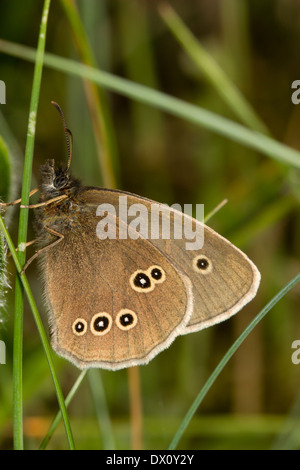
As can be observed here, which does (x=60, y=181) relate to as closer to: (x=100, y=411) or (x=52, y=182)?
(x=52, y=182)

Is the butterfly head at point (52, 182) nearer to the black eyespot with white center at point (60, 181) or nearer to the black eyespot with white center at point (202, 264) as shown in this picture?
the black eyespot with white center at point (60, 181)

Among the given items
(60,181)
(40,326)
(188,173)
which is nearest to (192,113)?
(60,181)

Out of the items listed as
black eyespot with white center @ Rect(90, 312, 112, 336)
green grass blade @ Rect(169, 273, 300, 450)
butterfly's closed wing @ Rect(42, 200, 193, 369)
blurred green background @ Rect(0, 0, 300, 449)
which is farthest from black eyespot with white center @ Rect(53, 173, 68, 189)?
green grass blade @ Rect(169, 273, 300, 450)

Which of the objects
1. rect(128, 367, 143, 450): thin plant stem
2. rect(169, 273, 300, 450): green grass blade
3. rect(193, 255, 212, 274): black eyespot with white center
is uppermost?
rect(193, 255, 212, 274): black eyespot with white center

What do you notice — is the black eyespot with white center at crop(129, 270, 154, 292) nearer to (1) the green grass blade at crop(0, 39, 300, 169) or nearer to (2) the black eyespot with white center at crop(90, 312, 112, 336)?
(2) the black eyespot with white center at crop(90, 312, 112, 336)

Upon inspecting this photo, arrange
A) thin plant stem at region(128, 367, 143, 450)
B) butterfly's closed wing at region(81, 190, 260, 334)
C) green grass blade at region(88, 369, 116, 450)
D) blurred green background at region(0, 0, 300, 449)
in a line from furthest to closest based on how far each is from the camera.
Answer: blurred green background at region(0, 0, 300, 449) < thin plant stem at region(128, 367, 143, 450) < green grass blade at region(88, 369, 116, 450) < butterfly's closed wing at region(81, 190, 260, 334)

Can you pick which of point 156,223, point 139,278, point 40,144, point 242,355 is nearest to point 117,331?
point 139,278
